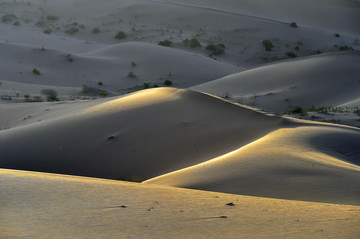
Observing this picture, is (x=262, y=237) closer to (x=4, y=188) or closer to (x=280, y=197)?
(x=280, y=197)

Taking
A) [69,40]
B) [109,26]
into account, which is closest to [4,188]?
[69,40]

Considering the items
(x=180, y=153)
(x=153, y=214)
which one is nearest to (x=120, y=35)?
(x=180, y=153)

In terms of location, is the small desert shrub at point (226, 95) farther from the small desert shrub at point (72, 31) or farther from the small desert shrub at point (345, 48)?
the small desert shrub at point (72, 31)

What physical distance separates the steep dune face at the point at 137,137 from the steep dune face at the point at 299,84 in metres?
5.01

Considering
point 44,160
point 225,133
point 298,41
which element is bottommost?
point 44,160

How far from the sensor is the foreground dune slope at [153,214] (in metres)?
2.60

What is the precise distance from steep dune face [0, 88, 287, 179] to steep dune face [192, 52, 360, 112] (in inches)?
197

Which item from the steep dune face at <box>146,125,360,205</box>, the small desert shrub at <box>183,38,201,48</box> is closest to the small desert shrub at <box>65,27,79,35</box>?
the small desert shrub at <box>183,38,201,48</box>

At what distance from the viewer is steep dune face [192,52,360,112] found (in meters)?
12.6

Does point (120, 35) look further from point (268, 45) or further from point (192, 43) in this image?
point (268, 45)

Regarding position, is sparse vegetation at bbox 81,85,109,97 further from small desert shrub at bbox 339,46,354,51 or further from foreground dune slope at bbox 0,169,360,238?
small desert shrub at bbox 339,46,354,51

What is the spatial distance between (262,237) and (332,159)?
286 centimetres

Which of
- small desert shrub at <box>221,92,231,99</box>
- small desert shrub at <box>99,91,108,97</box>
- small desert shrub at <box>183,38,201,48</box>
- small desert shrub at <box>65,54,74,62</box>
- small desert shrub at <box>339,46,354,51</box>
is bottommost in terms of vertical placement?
small desert shrub at <box>99,91,108,97</box>

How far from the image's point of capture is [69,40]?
84.0 feet
